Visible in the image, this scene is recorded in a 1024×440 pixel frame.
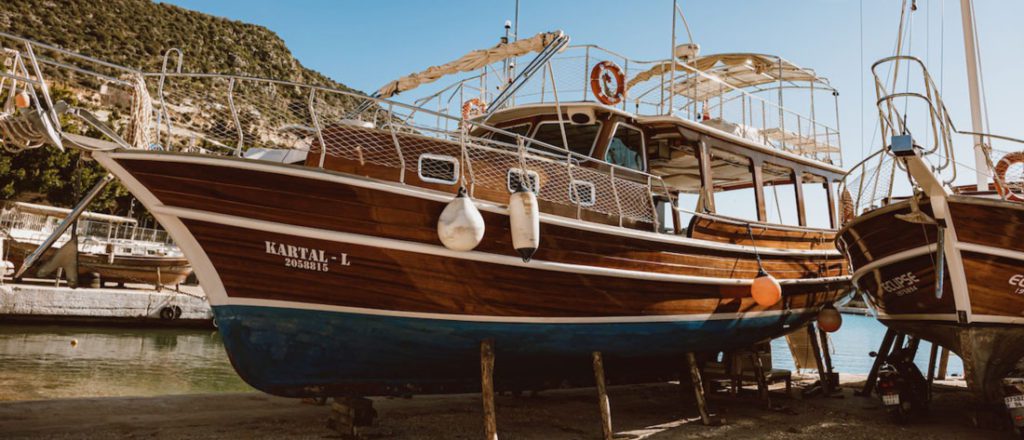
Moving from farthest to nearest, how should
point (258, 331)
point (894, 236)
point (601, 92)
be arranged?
point (601, 92) < point (894, 236) < point (258, 331)

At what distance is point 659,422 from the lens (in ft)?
23.3

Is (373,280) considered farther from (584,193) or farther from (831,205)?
(831,205)

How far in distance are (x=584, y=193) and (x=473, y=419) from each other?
2.88m

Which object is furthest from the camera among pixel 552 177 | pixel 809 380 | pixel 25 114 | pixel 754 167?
pixel 809 380

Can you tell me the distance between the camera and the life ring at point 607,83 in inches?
290

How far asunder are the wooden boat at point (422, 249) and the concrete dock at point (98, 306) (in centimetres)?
1521

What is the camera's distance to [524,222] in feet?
16.5

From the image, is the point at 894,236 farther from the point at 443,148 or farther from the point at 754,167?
the point at 443,148

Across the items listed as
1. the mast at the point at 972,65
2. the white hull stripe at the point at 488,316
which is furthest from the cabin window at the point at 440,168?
the mast at the point at 972,65

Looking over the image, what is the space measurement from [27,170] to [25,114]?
28934mm

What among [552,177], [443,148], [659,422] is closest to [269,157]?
[443,148]

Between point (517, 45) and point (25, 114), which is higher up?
point (517, 45)

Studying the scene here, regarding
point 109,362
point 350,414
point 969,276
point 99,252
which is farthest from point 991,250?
point 99,252

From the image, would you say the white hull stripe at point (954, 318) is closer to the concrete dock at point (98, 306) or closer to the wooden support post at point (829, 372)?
the wooden support post at point (829, 372)
